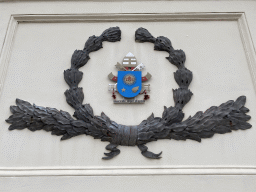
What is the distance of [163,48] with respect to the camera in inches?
140

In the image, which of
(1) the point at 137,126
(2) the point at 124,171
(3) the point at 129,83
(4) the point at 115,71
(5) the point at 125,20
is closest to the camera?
(2) the point at 124,171

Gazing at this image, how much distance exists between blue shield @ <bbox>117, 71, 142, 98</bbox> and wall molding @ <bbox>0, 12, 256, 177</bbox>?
3.02 ft

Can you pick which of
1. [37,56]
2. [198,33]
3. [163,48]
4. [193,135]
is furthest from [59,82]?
[198,33]

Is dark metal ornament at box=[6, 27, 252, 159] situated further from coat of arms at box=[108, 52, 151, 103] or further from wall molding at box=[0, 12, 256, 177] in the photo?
coat of arms at box=[108, 52, 151, 103]

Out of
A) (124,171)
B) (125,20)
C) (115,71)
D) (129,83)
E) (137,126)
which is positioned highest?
(125,20)

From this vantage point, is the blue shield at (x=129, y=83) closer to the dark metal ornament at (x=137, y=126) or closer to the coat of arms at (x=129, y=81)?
the coat of arms at (x=129, y=81)

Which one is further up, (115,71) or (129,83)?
(115,71)

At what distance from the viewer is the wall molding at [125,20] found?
285 cm

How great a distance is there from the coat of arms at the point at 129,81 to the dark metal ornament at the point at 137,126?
1.12 ft

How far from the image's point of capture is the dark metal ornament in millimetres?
2961

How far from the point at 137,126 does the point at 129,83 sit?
576mm

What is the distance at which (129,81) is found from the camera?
326 centimetres

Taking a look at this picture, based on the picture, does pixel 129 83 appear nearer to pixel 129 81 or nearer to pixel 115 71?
pixel 129 81

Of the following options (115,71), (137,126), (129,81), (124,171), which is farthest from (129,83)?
(124,171)
